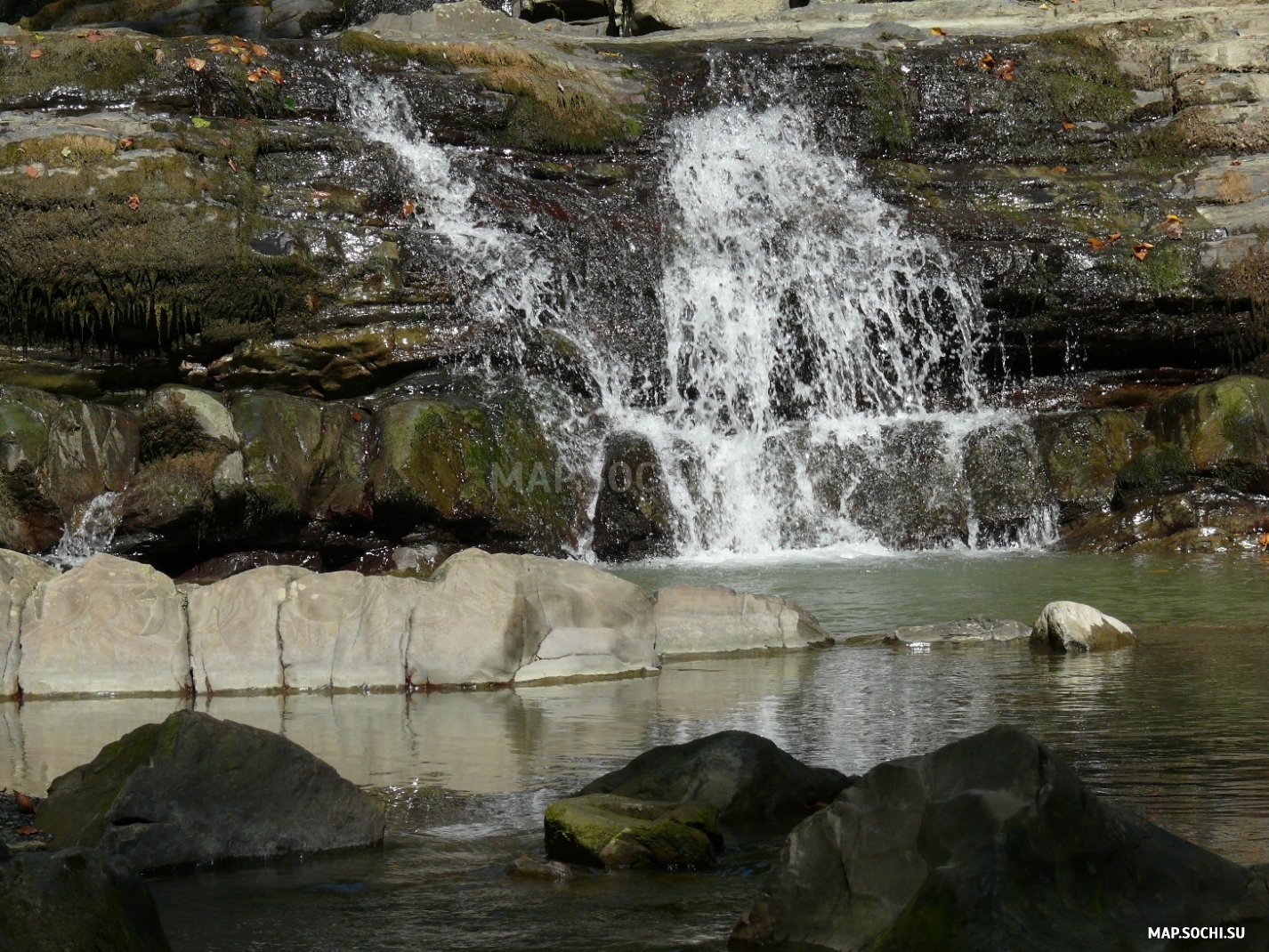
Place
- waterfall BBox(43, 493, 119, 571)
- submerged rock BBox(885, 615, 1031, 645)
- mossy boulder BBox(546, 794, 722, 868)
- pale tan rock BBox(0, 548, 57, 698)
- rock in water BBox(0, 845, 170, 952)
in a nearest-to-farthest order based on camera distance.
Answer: rock in water BBox(0, 845, 170, 952) < mossy boulder BBox(546, 794, 722, 868) < pale tan rock BBox(0, 548, 57, 698) < submerged rock BBox(885, 615, 1031, 645) < waterfall BBox(43, 493, 119, 571)

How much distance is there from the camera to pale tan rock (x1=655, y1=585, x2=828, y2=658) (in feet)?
25.0

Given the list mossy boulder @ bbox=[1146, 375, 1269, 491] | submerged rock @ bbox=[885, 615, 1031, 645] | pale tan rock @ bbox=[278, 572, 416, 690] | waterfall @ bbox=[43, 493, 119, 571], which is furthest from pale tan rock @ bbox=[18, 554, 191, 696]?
mossy boulder @ bbox=[1146, 375, 1269, 491]

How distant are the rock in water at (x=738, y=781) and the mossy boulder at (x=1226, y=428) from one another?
1208 centimetres

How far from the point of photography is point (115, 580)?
6.78 m

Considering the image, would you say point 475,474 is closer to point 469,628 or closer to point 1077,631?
point 469,628

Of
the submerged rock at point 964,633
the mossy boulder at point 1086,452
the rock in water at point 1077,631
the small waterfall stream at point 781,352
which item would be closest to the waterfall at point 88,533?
the small waterfall stream at point 781,352

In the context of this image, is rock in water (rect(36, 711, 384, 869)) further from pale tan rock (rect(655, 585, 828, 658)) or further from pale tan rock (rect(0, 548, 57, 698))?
pale tan rock (rect(655, 585, 828, 658))

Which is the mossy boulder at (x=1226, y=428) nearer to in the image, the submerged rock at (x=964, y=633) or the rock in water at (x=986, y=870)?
the submerged rock at (x=964, y=633)

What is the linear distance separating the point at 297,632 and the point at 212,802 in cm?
294

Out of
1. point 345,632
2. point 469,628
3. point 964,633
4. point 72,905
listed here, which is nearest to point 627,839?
point 72,905

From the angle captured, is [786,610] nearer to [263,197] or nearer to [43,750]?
[43,750]

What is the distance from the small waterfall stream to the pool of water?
5.44 meters

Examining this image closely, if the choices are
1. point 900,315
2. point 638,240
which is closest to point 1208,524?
point 900,315

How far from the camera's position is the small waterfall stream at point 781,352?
49.2ft
